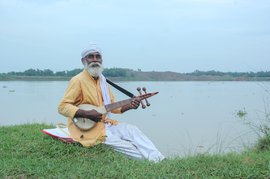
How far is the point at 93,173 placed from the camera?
13.5 ft

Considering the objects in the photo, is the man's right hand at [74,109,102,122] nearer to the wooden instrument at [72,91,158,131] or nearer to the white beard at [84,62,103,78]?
the wooden instrument at [72,91,158,131]

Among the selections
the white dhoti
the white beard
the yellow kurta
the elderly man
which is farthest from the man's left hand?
the white beard

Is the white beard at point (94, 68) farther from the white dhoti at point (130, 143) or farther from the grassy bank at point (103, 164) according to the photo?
the grassy bank at point (103, 164)

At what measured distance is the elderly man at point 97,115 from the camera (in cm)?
512

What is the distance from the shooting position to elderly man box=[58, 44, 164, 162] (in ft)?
16.8

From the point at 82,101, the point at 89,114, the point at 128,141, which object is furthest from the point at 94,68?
the point at 128,141

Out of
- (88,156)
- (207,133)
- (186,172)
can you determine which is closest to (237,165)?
(186,172)

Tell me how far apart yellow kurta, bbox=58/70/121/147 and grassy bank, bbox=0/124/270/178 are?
134mm

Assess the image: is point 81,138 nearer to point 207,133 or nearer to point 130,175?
point 130,175

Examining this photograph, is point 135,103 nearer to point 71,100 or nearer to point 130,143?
point 130,143

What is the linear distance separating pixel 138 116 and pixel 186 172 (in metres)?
9.51

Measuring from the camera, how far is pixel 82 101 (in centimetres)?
535

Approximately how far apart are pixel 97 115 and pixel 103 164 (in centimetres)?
74

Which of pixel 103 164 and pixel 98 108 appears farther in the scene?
pixel 98 108
